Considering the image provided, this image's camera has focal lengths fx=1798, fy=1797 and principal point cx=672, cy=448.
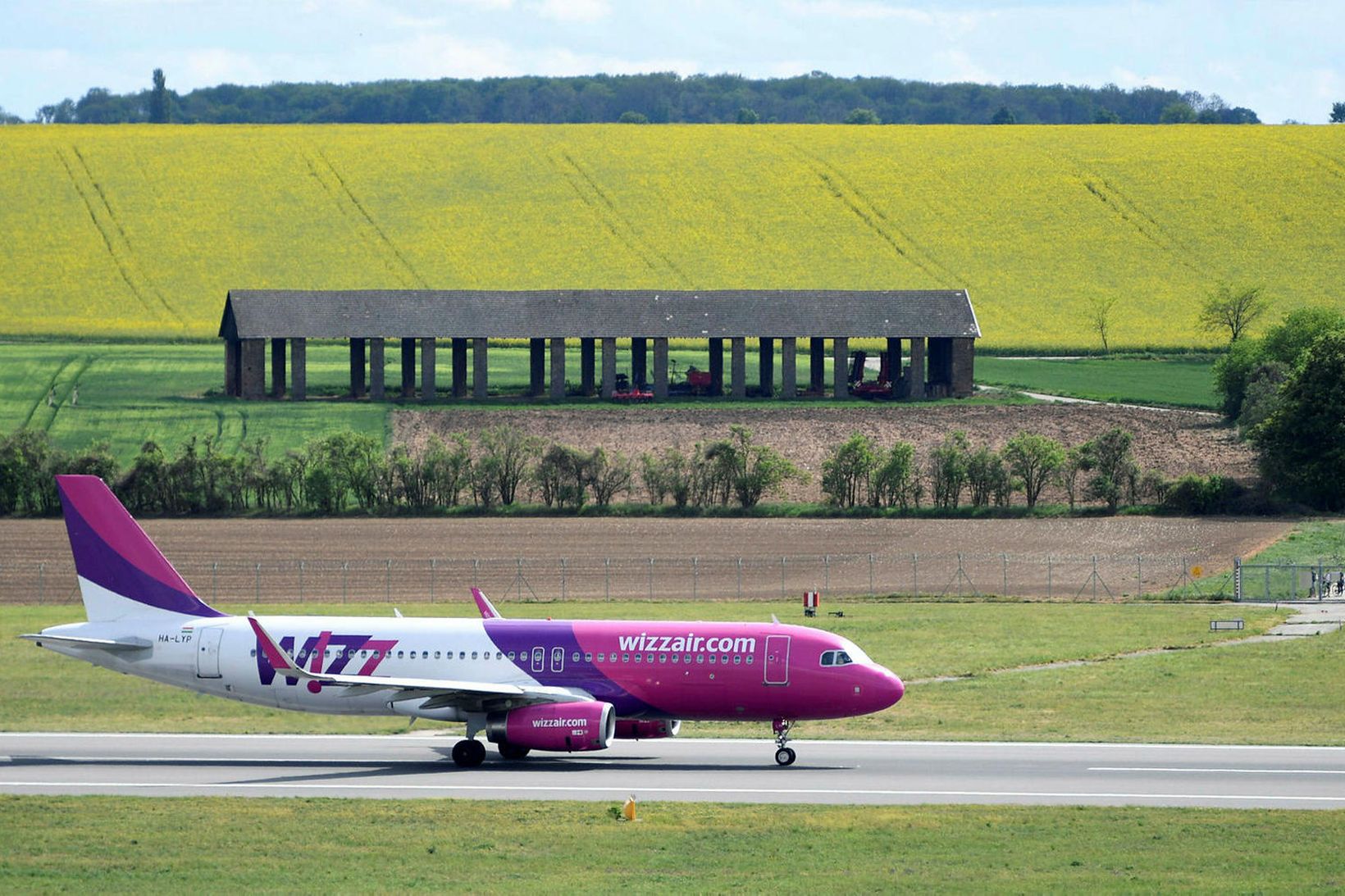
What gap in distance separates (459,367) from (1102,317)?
50644mm

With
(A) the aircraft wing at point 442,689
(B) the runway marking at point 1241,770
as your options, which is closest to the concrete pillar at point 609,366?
(A) the aircraft wing at point 442,689

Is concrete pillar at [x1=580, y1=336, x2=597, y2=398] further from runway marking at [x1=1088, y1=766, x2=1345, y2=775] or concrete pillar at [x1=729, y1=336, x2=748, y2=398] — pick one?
runway marking at [x1=1088, y1=766, x2=1345, y2=775]

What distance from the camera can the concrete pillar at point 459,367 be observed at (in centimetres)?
11906

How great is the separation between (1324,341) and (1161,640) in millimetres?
38050

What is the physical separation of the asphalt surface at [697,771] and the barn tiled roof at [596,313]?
2899 inches

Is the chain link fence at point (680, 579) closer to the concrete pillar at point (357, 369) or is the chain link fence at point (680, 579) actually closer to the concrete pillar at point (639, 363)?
the concrete pillar at point (357, 369)

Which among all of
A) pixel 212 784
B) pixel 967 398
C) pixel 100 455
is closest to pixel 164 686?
pixel 212 784

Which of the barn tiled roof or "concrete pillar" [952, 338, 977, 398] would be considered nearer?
the barn tiled roof

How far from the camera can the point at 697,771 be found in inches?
1572

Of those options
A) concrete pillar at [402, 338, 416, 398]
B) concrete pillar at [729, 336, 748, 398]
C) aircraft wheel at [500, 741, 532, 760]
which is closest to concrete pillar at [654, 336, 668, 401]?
concrete pillar at [729, 336, 748, 398]

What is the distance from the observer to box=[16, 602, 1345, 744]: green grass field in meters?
46.8

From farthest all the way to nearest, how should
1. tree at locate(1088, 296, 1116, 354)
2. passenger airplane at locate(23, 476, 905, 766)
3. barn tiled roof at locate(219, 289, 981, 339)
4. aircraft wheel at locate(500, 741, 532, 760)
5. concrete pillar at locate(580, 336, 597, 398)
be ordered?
1. tree at locate(1088, 296, 1116, 354)
2. concrete pillar at locate(580, 336, 597, 398)
3. barn tiled roof at locate(219, 289, 981, 339)
4. aircraft wheel at locate(500, 741, 532, 760)
5. passenger airplane at locate(23, 476, 905, 766)

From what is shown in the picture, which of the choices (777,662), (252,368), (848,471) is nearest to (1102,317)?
(848,471)

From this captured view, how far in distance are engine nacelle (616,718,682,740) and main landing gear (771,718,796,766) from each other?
2421mm
